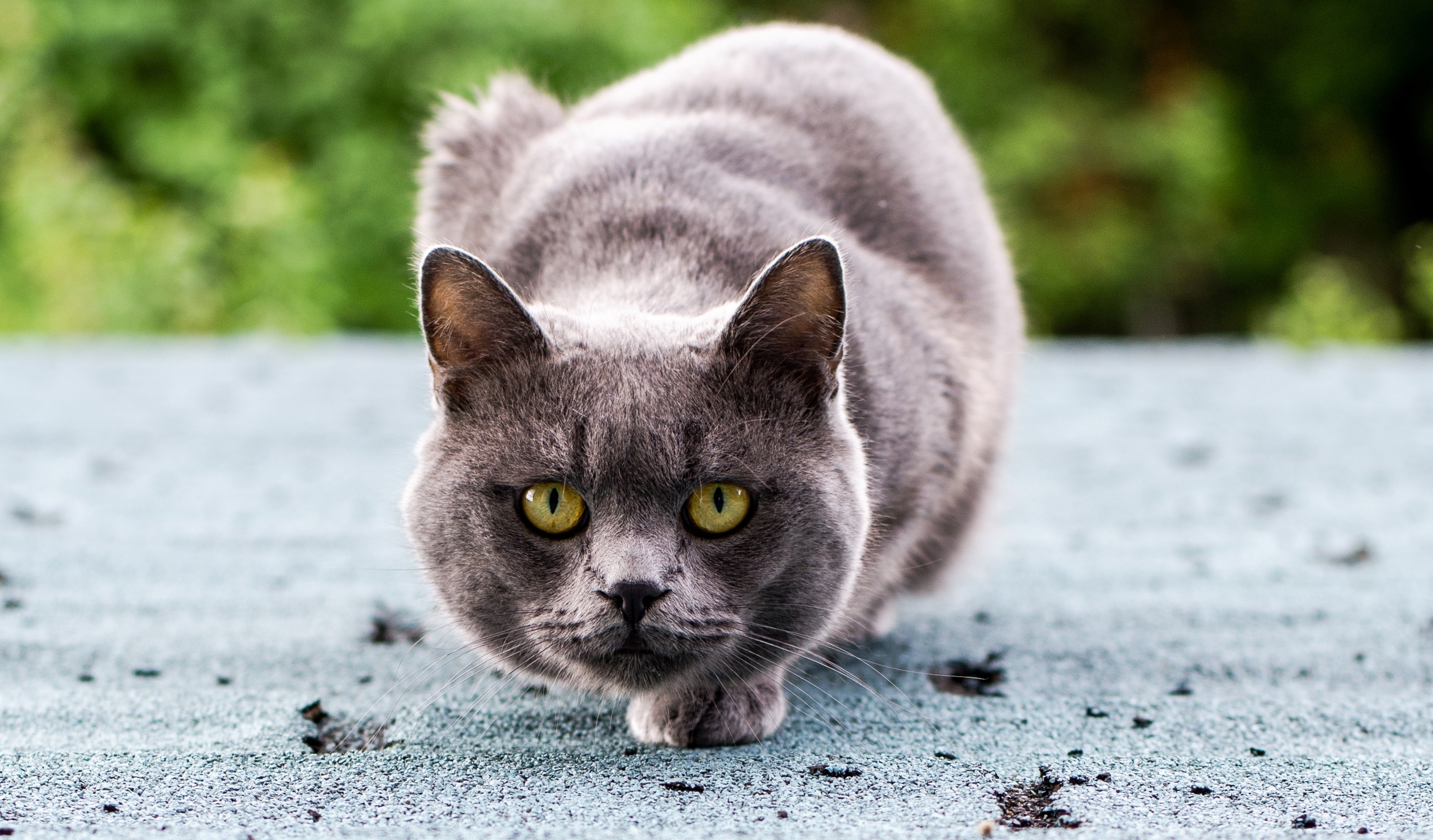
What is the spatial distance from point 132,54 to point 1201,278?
7.74 meters

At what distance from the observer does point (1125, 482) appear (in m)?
3.00

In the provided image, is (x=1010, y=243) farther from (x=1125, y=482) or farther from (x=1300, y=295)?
(x=1300, y=295)

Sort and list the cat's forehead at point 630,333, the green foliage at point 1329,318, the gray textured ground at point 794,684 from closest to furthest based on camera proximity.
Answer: the gray textured ground at point 794,684, the cat's forehead at point 630,333, the green foliage at point 1329,318

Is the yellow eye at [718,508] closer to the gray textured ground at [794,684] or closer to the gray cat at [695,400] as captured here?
the gray cat at [695,400]

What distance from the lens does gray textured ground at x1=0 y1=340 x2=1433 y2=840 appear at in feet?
4.37

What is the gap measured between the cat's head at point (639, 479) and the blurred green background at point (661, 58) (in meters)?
3.04

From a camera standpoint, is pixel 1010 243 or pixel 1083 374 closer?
pixel 1010 243

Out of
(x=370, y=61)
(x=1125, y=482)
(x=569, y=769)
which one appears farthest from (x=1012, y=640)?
(x=370, y=61)

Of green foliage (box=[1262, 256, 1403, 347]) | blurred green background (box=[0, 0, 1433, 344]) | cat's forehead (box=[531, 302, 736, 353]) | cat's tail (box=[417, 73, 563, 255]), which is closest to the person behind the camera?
cat's forehead (box=[531, 302, 736, 353])

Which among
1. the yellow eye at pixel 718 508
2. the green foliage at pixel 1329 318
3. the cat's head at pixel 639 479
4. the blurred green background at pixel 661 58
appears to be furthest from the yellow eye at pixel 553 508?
the green foliage at pixel 1329 318

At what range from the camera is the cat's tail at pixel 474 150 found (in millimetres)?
2062

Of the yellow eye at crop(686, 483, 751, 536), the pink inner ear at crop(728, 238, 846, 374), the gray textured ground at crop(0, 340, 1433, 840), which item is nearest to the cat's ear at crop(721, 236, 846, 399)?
the pink inner ear at crop(728, 238, 846, 374)

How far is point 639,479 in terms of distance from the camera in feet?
4.52

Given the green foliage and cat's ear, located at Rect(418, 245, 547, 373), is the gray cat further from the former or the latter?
the green foliage
